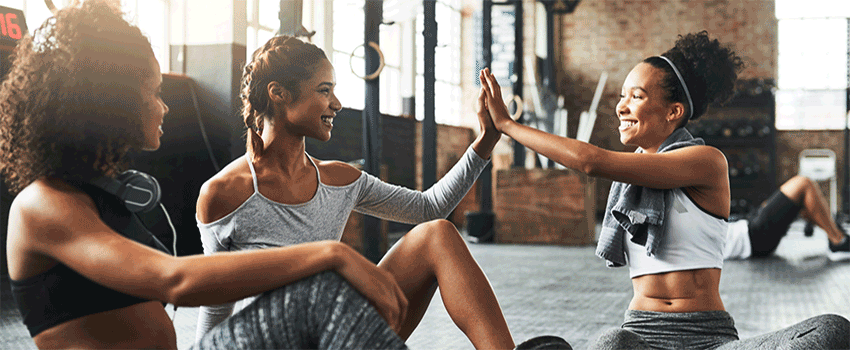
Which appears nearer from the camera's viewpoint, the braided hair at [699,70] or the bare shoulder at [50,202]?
the bare shoulder at [50,202]

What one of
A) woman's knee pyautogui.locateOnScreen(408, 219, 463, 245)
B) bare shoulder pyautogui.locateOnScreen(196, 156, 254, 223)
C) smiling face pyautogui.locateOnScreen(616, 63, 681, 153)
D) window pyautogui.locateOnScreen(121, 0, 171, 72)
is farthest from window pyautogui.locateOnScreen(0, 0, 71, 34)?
smiling face pyautogui.locateOnScreen(616, 63, 681, 153)

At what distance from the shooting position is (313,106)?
154 centimetres

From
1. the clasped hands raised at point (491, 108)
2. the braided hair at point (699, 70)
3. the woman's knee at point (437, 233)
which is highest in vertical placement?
the braided hair at point (699, 70)

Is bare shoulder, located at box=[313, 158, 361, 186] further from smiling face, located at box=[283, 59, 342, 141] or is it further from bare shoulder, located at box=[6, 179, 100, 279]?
bare shoulder, located at box=[6, 179, 100, 279]

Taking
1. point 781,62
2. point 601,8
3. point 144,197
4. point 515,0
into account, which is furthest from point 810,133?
point 144,197

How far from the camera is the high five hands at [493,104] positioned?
1.69m

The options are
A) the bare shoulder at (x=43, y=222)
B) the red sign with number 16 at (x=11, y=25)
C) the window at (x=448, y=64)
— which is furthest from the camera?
the window at (x=448, y=64)

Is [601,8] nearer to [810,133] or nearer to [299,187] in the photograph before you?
[810,133]

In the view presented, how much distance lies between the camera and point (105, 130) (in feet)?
3.37

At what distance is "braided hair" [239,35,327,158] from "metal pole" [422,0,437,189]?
12.0 feet

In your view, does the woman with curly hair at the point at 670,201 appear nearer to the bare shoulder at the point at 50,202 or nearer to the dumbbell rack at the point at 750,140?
the bare shoulder at the point at 50,202

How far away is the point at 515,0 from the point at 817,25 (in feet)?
21.4

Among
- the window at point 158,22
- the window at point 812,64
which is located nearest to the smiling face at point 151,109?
the window at point 158,22

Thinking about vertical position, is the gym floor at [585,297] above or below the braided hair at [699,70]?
below
